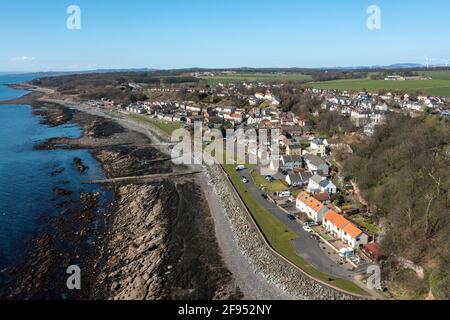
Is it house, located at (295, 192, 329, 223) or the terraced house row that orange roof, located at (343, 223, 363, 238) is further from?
house, located at (295, 192, 329, 223)

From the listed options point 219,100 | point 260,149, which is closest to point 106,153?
point 260,149

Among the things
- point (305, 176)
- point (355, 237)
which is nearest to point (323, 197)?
point (305, 176)

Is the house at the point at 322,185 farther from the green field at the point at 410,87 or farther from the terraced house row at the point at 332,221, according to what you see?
the green field at the point at 410,87

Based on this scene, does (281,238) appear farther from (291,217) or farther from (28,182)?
(28,182)

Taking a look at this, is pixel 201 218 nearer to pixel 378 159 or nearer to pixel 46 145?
pixel 378 159

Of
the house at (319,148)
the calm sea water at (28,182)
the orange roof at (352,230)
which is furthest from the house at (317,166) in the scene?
the calm sea water at (28,182)

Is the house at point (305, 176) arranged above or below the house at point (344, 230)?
above
